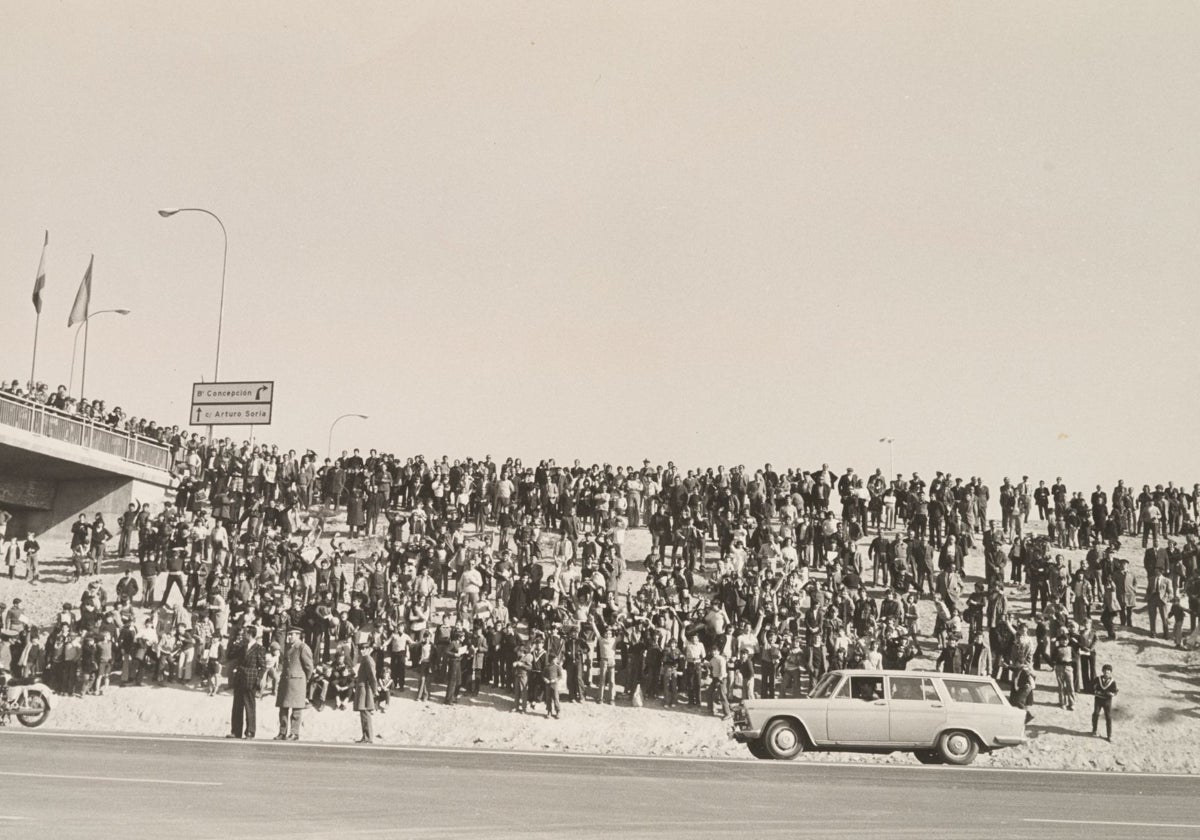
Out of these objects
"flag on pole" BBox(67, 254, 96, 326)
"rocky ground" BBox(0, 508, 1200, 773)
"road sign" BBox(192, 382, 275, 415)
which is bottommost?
"rocky ground" BBox(0, 508, 1200, 773)

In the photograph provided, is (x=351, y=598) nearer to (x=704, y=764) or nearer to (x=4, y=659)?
(x=4, y=659)

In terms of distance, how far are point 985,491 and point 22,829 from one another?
3077 centimetres

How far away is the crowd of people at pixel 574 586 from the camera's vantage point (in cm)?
2517

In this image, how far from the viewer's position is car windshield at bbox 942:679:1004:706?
18.7 meters

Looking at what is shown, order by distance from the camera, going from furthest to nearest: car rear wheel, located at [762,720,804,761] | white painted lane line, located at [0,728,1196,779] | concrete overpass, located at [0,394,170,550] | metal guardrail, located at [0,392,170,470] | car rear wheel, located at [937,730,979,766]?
concrete overpass, located at [0,394,170,550] < metal guardrail, located at [0,392,170,470] < car rear wheel, located at [937,730,979,766] < car rear wheel, located at [762,720,804,761] < white painted lane line, located at [0,728,1196,779]

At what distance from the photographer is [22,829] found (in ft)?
33.1

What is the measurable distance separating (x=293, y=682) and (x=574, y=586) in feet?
35.5

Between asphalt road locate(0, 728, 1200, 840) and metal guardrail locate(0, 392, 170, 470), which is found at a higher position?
metal guardrail locate(0, 392, 170, 470)

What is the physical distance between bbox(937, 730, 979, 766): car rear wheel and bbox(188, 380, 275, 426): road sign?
2618 cm

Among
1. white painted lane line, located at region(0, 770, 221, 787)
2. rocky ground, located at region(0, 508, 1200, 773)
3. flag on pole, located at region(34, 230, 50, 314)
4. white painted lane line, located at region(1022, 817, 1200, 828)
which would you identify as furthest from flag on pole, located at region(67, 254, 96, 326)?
white painted lane line, located at region(1022, 817, 1200, 828)

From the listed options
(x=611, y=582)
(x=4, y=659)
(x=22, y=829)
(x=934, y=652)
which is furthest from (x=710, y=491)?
(x=22, y=829)

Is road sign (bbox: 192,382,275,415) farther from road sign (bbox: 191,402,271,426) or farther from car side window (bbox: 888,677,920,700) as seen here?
Answer: car side window (bbox: 888,677,920,700)

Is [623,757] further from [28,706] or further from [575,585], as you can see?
[575,585]

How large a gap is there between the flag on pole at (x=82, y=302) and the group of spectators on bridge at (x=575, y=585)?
29.7ft
